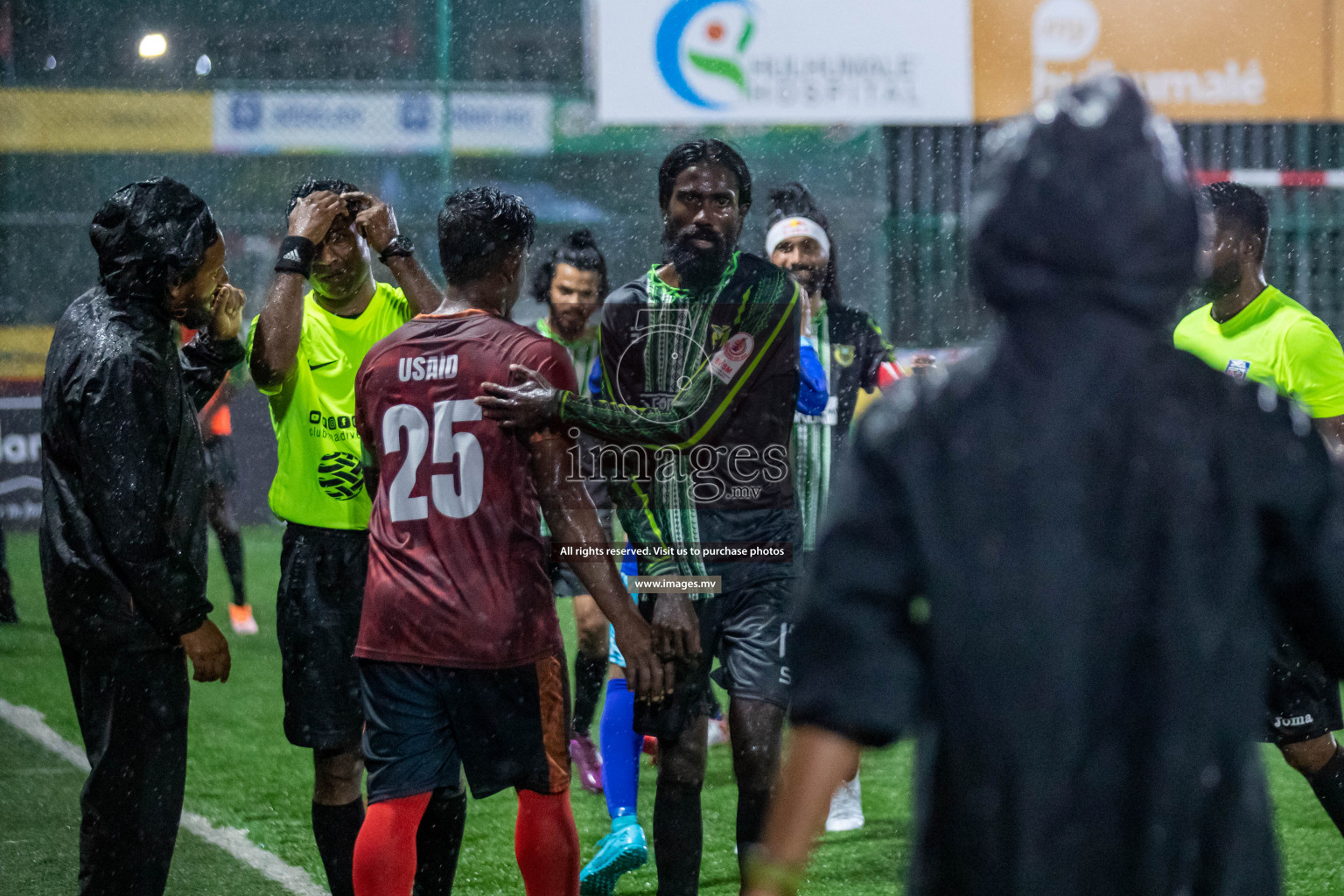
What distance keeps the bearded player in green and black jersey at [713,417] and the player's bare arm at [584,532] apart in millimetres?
415

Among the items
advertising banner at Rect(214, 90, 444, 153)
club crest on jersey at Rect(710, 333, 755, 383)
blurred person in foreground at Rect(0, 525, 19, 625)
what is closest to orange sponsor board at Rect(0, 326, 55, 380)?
blurred person in foreground at Rect(0, 525, 19, 625)

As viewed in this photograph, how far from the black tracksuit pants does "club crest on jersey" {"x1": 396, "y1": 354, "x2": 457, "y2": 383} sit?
28.4 inches

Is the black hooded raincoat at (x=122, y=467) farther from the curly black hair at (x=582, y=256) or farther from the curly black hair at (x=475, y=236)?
the curly black hair at (x=582, y=256)

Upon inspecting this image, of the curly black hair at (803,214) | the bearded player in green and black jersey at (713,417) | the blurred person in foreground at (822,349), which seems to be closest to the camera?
the bearded player in green and black jersey at (713,417)

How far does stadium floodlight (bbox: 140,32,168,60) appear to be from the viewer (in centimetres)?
888

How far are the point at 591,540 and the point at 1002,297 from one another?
156 centimetres

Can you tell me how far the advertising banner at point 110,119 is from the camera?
7.82m

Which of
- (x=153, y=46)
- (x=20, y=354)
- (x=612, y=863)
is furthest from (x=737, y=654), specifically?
(x=20, y=354)

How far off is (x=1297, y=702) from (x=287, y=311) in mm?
2585

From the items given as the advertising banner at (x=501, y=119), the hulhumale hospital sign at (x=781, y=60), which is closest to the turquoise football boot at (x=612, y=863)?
the hulhumale hospital sign at (x=781, y=60)

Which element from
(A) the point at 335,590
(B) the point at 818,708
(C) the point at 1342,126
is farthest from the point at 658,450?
(C) the point at 1342,126

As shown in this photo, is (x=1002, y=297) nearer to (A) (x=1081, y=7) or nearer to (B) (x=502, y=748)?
(B) (x=502, y=748)

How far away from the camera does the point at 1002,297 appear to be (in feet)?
4.31

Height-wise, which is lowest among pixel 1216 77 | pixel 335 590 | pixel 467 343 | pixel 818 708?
pixel 335 590
